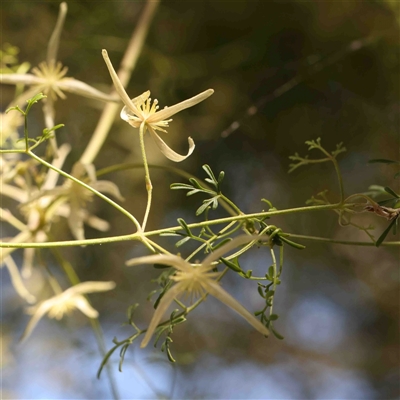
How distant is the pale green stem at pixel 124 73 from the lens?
1.10ft

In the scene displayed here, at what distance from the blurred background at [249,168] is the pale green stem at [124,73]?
0.03m

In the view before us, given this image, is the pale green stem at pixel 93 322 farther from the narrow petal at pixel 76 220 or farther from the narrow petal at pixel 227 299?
the narrow petal at pixel 227 299

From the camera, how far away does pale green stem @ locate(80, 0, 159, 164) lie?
0.33m

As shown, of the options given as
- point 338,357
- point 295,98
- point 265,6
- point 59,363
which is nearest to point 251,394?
point 338,357

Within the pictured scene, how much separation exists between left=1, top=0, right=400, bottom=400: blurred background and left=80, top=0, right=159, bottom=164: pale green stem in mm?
32

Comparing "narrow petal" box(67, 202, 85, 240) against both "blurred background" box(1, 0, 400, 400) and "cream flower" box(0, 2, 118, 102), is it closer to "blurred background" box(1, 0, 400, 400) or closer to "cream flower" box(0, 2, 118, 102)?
"cream flower" box(0, 2, 118, 102)

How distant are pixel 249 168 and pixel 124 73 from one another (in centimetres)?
18

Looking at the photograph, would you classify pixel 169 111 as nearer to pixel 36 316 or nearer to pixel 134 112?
pixel 134 112

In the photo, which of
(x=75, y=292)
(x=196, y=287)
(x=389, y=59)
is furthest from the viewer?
(x=389, y=59)

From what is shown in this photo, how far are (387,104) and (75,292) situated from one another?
1.16ft

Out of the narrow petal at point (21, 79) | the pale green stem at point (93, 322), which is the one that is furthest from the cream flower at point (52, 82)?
the pale green stem at point (93, 322)

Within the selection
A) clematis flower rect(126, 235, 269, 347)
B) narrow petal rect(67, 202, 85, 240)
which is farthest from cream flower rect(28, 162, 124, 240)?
clematis flower rect(126, 235, 269, 347)

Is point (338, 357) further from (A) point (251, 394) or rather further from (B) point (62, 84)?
(B) point (62, 84)

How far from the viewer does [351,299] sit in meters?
0.48
